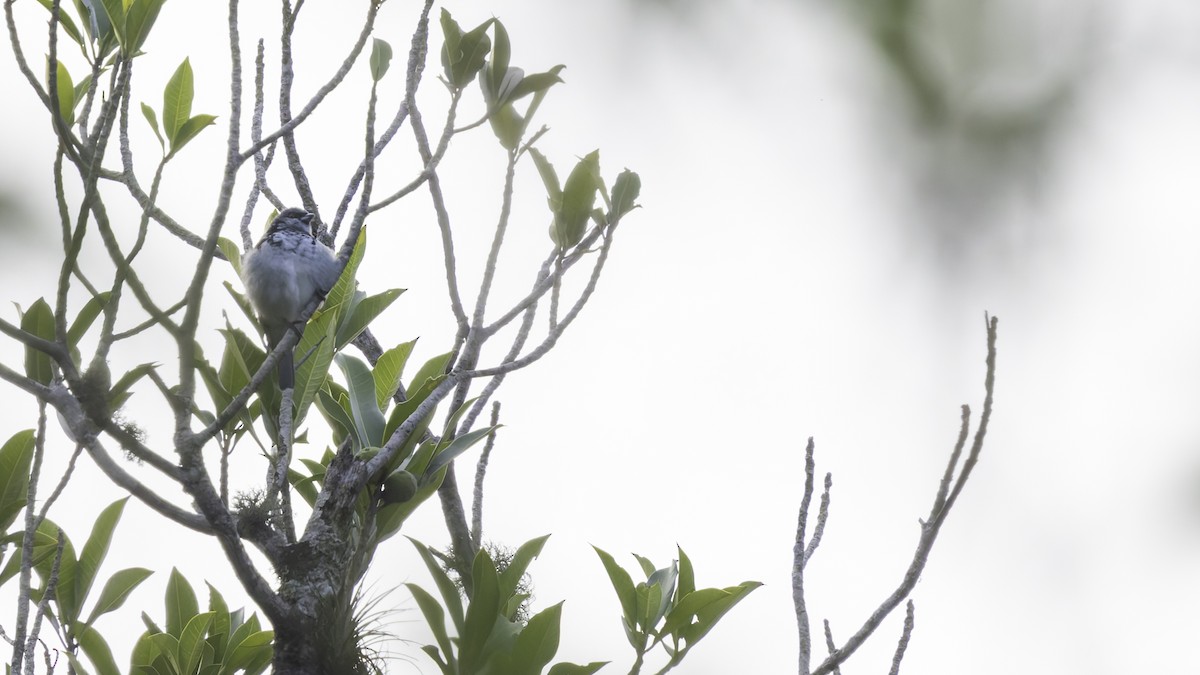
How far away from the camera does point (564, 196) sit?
3525 mm

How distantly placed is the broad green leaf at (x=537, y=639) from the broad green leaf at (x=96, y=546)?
1864 mm

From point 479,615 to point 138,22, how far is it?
1914 mm

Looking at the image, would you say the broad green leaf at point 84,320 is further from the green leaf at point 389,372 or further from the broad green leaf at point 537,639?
the broad green leaf at point 537,639

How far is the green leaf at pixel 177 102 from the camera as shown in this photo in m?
3.72

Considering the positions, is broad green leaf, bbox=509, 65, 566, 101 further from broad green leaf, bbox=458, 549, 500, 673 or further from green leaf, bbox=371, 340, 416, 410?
broad green leaf, bbox=458, 549, 500, 673

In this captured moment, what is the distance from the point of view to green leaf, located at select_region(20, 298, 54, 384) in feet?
12.1

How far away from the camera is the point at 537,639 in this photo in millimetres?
3090

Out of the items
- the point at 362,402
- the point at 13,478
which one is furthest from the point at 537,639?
the point at 13,478

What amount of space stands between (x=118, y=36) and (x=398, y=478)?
1.47 m

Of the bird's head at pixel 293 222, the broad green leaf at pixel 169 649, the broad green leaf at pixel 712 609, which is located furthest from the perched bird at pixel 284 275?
the broad green leaf at pixel 712 609

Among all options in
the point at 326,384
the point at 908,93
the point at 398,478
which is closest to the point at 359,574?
the point at 398,478

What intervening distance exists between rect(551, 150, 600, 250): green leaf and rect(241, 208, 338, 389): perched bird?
5.81 feet

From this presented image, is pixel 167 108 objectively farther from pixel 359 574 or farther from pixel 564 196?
pixel 359 574

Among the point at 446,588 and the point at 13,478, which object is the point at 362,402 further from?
the point at 13,478
